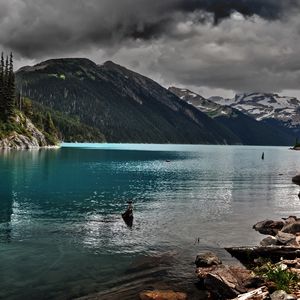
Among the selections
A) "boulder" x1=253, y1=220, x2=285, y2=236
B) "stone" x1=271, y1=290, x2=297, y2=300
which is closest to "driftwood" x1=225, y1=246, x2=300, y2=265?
"stone" x1=271, y1=290, x2=297, y2=300

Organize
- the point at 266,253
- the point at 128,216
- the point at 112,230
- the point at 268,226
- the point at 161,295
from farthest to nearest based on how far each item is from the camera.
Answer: the point at 128,216
the point at 268,226
the point at 112,230
the point at 266,253
the point at 161,295

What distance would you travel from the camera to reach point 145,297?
77.2 feet

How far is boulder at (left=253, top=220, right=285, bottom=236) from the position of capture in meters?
44.3

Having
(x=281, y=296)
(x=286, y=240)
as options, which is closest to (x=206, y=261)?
(x=286, y=240)

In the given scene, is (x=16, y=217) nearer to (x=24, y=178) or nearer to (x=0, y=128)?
(x=24, y=178)

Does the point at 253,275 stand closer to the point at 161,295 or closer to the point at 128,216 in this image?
the point at 161,295

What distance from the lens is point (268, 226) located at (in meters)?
45.6

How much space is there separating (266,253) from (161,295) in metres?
12.2

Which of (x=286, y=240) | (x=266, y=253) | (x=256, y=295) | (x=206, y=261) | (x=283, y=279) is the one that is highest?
(x=283, y=279)

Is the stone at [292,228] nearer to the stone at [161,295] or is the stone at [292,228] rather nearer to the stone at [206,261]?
the stone at [206,261]

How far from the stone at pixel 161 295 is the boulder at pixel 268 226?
76.1 feet

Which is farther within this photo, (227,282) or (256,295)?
(227,282)

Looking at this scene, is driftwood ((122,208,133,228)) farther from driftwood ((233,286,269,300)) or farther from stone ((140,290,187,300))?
driftwood ((233,286,269,300))

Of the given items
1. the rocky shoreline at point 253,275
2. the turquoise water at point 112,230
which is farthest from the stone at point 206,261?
the turquoise water at point 112,230
